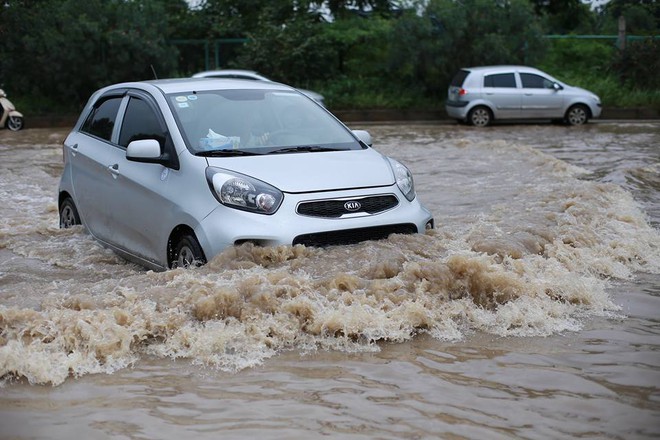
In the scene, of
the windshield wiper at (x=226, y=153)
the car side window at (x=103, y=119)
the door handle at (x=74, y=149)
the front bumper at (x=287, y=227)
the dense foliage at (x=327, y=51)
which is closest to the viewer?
the front bumper at (x=287, y=227)

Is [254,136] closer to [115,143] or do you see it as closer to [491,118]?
[115,143]

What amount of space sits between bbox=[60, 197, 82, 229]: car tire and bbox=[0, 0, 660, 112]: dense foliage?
58.9ft

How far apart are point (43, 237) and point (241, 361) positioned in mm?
4697

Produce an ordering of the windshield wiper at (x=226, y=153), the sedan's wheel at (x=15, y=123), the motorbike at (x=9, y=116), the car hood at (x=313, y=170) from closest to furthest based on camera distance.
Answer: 1. the car hood at (x=313, y=170)
2. the windshield wiper at (x=226, y=153)
3. the motorbike at (x=9, y=116)
4. the sedan's wheel at (x=15, y=123)

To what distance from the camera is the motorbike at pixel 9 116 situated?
23125 mm

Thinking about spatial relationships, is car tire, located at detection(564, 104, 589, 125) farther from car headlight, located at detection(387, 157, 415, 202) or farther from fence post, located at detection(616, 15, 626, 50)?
car headlight, located at detection(387, 157, 415, 202)

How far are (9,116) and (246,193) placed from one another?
1805 centimetres

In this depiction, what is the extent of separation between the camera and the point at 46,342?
18.2 feet

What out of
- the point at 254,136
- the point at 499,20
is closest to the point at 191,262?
the point at 254,136

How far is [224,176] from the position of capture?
687 cm

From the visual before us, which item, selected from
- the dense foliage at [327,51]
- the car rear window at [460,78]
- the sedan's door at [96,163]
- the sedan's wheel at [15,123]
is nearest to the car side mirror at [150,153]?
the sedan's door at [96,163]

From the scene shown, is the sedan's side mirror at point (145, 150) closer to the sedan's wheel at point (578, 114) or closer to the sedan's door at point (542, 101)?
the sedan's door at point (542, 101)

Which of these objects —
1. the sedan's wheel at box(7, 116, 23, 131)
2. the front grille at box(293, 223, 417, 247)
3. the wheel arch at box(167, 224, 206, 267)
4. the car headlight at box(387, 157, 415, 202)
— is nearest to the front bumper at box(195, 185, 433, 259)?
the front grille at box(293, 223, 417, 247)

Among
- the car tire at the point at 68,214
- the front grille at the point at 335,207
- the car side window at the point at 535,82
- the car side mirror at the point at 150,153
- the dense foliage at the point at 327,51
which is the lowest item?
the car tire at the point at 68,214
